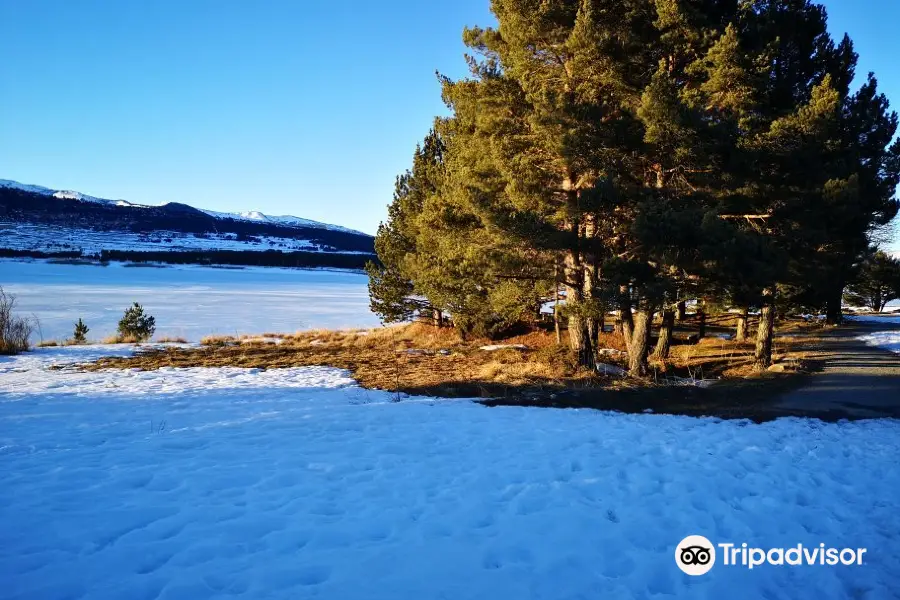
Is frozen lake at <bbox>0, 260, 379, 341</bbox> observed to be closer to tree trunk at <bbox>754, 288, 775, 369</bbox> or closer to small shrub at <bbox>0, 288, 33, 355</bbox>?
small shrub at <bbox>0, 288, 33, 355</bbox>

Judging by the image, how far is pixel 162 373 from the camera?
13305 millimetres

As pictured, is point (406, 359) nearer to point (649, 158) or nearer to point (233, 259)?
point (649, 158)

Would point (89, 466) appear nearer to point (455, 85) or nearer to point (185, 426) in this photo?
point (185, 426)

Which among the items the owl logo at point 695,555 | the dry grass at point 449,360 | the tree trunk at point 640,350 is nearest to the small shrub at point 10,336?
the dry grass at point 449,360

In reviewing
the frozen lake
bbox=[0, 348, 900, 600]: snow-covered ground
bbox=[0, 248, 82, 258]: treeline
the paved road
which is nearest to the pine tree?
the paved road

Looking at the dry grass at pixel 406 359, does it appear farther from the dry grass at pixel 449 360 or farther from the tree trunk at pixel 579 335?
the tree trunk at pixel 579 335

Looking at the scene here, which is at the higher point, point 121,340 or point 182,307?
point 121,340

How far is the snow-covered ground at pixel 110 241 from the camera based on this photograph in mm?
136000

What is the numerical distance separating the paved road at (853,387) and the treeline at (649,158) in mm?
2175

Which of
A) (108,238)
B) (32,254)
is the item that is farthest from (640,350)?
(108,238)

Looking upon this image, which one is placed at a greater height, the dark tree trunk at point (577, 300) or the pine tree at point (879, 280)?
the pine tree at point (879, 280)

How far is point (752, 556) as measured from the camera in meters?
4.13

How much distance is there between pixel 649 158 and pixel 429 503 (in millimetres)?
8989

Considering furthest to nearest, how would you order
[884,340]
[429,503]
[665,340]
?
[884,340] < [665,340] < [429,503]
